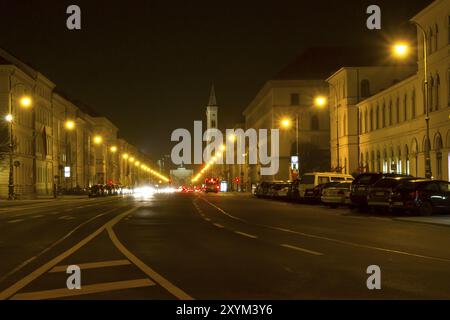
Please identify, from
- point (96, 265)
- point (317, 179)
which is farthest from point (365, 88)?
point (96, 265)

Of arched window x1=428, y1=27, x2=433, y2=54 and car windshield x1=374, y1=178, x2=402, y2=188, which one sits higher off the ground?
arched window x1=428, y1=27, x2=433, y2=54

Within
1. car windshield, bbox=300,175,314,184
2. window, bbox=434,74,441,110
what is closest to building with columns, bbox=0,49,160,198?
car windshield, bbox=300,175,314,184

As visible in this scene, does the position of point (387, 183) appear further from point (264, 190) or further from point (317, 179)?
point (264, 190)

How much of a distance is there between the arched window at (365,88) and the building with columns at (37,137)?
3844 cm

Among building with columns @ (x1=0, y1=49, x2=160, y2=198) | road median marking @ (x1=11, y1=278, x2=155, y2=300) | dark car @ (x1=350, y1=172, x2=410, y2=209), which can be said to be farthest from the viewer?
building with columns @ (x1=0, y1=49, x2=160, y2=198)

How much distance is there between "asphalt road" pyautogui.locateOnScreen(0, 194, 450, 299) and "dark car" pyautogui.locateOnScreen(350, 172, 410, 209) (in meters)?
15.1

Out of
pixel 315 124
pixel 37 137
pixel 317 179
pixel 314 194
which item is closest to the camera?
pixel 314 194

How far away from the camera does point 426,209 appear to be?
3434 centimetres

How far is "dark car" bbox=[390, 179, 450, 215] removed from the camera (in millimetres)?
34094

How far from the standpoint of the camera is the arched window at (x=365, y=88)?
97.5m

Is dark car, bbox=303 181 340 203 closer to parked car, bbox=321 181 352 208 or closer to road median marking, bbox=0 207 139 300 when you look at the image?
parked car, bbox=321 181 352 208

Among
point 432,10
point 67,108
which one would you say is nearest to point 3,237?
point 432,10

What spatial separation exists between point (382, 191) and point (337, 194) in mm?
10042
